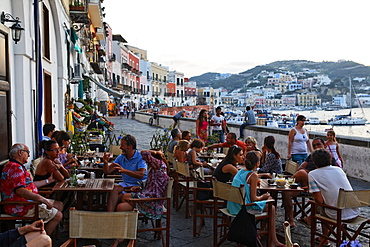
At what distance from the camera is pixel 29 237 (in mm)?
3217

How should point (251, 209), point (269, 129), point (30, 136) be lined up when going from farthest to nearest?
point (269, 129)
point (30, 136)
point (251, 209)

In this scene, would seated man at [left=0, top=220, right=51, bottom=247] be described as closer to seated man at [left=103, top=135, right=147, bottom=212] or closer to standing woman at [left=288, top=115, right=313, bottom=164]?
seated man at [left=103, top=135, right=147, bottom=212]

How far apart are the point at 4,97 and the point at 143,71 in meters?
63.3

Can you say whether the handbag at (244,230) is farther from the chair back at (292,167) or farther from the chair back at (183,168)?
the chair back at (292,167)

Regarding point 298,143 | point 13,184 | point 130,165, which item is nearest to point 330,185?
point 130,165

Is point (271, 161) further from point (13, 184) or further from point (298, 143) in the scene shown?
point (13, 184)

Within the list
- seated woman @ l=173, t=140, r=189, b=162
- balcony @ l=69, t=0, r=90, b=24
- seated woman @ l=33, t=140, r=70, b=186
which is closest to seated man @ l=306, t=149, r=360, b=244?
seated woman @ l=173, t=140, r=189, b=162

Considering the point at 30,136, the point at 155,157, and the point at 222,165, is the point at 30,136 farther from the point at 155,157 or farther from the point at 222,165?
the point at 222,165

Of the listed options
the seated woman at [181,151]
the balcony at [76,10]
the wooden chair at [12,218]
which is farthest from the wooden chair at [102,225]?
the balcony at [76,10]

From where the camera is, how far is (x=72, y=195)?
20.6 ft

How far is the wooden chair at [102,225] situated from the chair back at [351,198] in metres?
2.36

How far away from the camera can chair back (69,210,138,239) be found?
127 inches

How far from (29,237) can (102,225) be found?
0.59 metres

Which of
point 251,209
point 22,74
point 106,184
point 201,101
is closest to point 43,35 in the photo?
point 22,74
